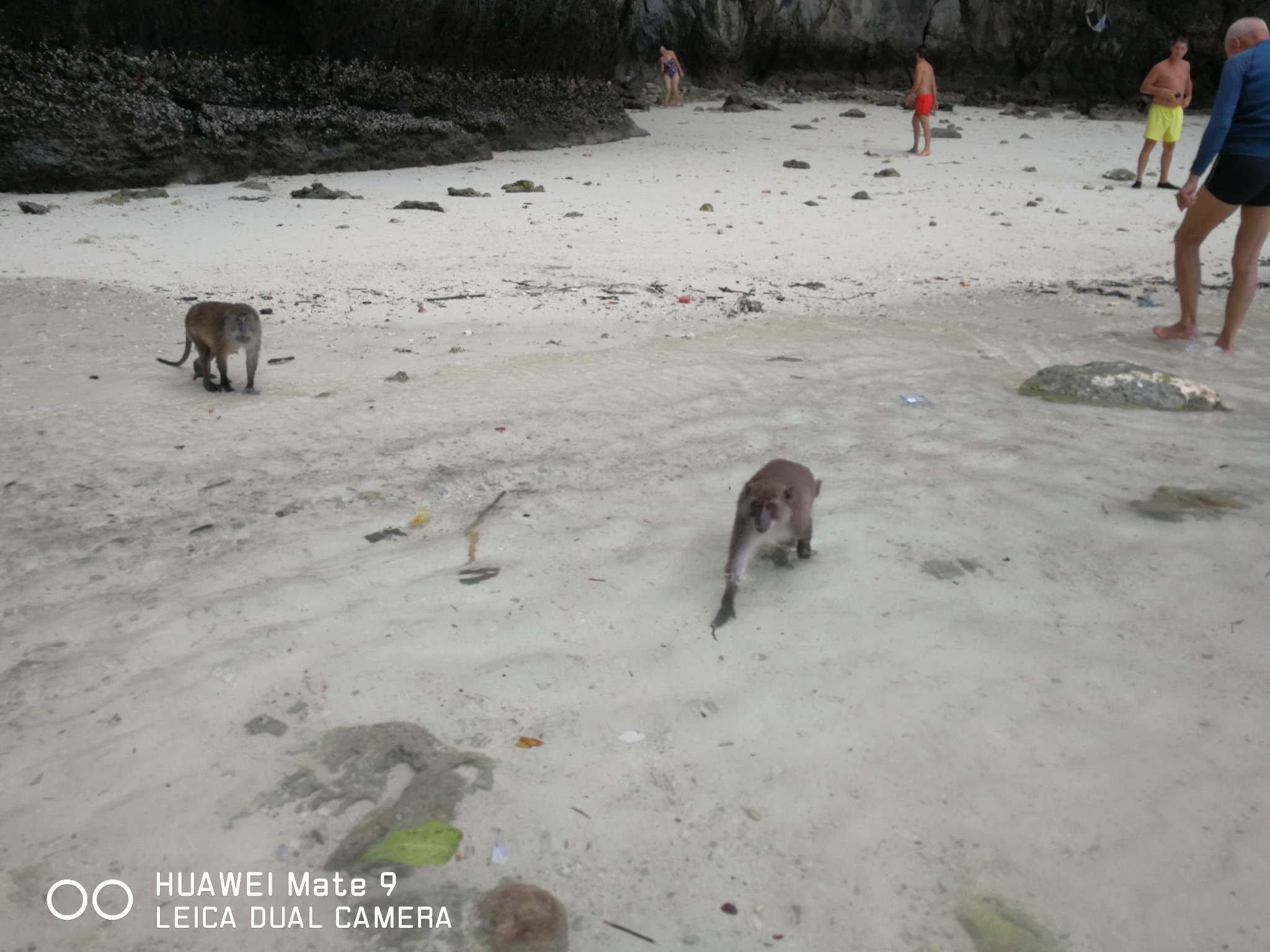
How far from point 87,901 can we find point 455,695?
100 cm

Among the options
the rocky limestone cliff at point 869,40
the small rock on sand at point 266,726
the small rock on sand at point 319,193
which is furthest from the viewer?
the rocky limestone cliff at point 869,40

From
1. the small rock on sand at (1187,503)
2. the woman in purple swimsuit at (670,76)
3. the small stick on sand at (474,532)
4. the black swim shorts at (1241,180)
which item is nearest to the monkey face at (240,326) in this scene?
the small stick on sand at (474,532)

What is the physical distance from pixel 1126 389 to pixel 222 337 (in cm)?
485

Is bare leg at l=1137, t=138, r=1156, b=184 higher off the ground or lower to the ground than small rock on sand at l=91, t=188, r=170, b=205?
higher

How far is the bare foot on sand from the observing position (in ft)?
20.9

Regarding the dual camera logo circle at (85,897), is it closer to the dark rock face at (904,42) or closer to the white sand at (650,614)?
the white sand at (650,614)

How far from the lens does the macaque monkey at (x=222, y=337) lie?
5.10 m

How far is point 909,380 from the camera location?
5465 millimetres

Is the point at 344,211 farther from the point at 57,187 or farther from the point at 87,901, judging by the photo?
the point at 87,901

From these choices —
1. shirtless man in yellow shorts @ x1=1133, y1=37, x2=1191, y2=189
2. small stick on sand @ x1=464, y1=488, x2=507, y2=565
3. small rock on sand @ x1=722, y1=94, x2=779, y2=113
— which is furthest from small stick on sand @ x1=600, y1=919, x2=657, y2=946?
small rock on sand @ x1=722, y1=94, x2=779, y2=113

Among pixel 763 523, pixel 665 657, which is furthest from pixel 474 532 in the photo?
pixel 763 523

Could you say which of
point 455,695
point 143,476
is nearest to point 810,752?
point 455,695

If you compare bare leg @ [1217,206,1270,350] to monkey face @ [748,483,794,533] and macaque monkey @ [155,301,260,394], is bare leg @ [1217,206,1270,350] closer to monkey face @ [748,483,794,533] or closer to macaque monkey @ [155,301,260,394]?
monkey face @ [748,483,794,533]

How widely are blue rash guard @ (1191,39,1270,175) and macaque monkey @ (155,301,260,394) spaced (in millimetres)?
5502
